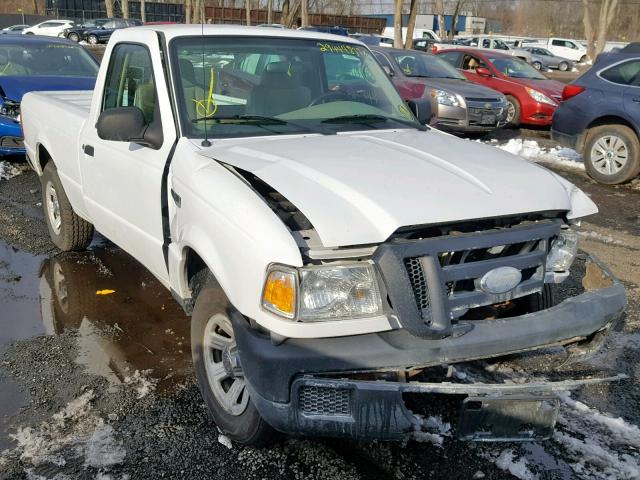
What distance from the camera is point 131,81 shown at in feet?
13.7

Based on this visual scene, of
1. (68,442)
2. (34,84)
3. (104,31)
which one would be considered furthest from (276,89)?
(104,31)

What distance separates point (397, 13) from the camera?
24.1 metres

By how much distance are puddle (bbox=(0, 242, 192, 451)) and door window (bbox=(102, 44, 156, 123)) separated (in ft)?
4.81

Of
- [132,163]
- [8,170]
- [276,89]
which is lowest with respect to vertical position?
[8,170]

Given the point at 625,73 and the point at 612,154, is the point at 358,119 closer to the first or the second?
the point at 612,154

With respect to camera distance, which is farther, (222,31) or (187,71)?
(222,31)

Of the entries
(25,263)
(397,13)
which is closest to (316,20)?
(397,13)

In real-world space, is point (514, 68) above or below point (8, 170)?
above

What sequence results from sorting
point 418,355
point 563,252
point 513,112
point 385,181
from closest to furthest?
point 418,355 → point 385,181 → point 563,252 → point 513,112

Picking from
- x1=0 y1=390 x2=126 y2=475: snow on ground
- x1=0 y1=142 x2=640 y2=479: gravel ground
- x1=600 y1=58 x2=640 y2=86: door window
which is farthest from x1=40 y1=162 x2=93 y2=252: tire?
x1=600 y1=58 x2=640 y2=86: door window

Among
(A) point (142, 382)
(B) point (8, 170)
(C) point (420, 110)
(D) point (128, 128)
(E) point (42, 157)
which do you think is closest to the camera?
(D) point (128, 128)

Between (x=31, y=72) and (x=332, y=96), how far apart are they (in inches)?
274

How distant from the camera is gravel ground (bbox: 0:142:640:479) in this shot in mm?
2984

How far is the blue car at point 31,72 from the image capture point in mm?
8633
